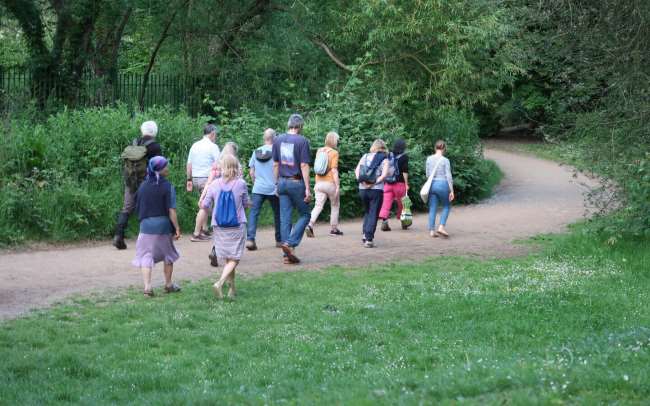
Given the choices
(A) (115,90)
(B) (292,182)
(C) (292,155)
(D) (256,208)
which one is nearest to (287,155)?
(C) (292,155)

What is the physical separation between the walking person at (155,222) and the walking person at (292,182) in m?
2.30

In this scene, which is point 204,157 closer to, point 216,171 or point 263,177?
point 263,177

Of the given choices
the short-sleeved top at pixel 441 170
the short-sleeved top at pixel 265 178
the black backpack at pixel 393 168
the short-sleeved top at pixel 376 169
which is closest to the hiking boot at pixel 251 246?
the short-sleeved top at pixel 265 178

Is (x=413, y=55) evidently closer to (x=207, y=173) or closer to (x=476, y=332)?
(x=207, y=173)

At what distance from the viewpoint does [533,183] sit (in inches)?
1006

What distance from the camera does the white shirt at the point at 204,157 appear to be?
13.7m

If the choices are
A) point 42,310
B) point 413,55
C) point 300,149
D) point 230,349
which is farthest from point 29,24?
point 230,349

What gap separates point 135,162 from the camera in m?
12.4

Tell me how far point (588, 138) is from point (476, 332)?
5802 millimetres

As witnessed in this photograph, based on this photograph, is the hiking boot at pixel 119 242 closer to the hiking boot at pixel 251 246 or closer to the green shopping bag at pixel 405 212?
the hiking boot at pixel 251 246

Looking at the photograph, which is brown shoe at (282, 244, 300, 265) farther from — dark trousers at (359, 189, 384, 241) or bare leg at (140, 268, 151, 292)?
bare leg at (140, 268, 151, 292)

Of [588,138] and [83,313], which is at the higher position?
[588,138]

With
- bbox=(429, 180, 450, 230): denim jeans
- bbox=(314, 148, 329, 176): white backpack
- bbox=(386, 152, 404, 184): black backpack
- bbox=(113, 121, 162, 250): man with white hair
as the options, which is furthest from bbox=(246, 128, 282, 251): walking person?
bbox=(429, 180, 450, 230): denim jeans

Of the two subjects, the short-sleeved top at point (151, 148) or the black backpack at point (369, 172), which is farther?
the black backpack at point (369, 172)
